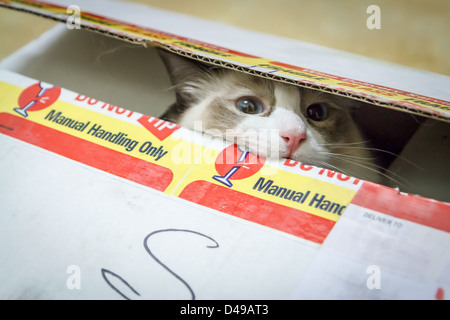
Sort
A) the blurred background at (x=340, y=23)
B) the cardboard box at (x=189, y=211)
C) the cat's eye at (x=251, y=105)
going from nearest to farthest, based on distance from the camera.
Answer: the cardboard box at (x=189, y=211) < the cat's eye at (x=251, y=105) < the blurred background at (x=340, y=23)

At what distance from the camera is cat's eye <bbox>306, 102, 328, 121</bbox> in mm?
861

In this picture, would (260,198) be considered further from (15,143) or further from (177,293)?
(15,143)

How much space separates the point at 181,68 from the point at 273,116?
0.20 m

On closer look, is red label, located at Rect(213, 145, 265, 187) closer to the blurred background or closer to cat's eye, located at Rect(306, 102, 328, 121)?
cat's eye, located at Rect(306, 102, 328, 121)

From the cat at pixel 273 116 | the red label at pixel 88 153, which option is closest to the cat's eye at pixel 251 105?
the cat at pixel 273 116

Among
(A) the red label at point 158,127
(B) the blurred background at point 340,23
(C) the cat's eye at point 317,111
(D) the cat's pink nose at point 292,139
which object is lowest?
(A) the red label at point 158,127

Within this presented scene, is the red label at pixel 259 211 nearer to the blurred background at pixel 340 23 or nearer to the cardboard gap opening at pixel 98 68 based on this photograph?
the cardboard gap opening at pixel 98 68

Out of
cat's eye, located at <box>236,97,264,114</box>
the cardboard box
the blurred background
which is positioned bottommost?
the cardboard box

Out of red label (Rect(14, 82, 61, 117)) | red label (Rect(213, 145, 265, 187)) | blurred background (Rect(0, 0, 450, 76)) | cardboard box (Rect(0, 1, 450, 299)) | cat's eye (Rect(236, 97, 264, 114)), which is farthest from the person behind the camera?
blurred background (Rect(0, 0, 450, 76))

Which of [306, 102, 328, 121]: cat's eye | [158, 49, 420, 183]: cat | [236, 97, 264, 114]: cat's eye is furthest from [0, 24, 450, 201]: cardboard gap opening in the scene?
[306, 102, 328, 121]: cat's eye

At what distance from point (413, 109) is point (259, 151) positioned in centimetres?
23

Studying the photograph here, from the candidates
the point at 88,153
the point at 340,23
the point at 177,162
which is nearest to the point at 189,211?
the point at 177,162

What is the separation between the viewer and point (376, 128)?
33.0 inches

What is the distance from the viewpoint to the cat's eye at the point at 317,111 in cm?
86
